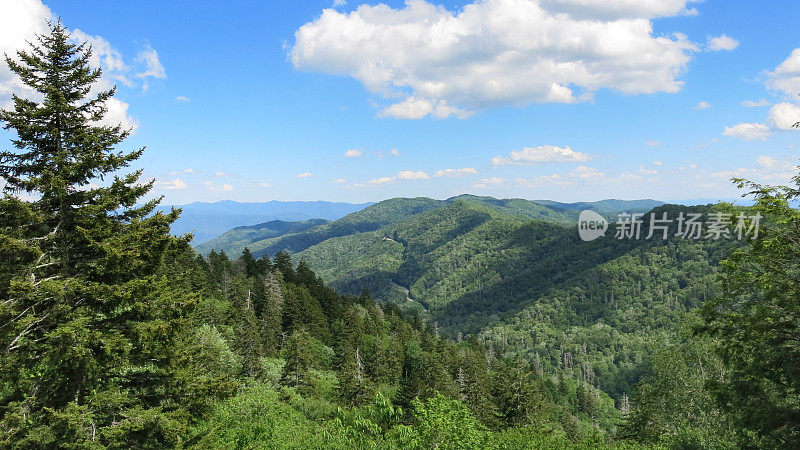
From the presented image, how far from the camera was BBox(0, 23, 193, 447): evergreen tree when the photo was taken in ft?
28.1

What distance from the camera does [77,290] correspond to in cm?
957

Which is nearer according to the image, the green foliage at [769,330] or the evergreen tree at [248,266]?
the green foliage at [769,330]

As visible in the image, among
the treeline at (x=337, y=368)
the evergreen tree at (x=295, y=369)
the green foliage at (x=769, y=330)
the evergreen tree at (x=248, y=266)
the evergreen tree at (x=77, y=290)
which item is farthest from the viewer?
the evergreen tree at (x=248, y=266)

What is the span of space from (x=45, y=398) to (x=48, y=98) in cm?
705

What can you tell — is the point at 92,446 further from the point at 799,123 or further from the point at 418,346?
the point at 418,346

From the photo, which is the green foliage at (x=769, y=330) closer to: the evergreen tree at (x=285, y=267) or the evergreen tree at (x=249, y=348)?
the evergreen tree at (x=249, y=348)

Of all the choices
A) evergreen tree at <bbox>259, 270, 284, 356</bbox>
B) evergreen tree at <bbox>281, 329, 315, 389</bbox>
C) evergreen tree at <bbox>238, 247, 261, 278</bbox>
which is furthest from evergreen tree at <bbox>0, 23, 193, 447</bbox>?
evergreen tree at <bbox>238, 247, 261, 278</bbox>

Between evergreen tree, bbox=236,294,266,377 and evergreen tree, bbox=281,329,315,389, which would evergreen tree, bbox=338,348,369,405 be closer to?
evergreen tree, bbox=281,329,315,389

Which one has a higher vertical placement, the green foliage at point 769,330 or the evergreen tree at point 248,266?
the green foliage at point 769,330

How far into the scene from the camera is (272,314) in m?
53.0

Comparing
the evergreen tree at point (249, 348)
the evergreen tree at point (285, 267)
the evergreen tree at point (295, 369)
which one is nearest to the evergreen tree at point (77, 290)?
the evergreen tree at point (249, 348)

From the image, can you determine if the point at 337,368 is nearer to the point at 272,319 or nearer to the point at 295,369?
the point at 272,319

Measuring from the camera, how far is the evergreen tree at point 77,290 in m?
8.55

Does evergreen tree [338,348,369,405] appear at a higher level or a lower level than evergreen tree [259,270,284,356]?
lower
